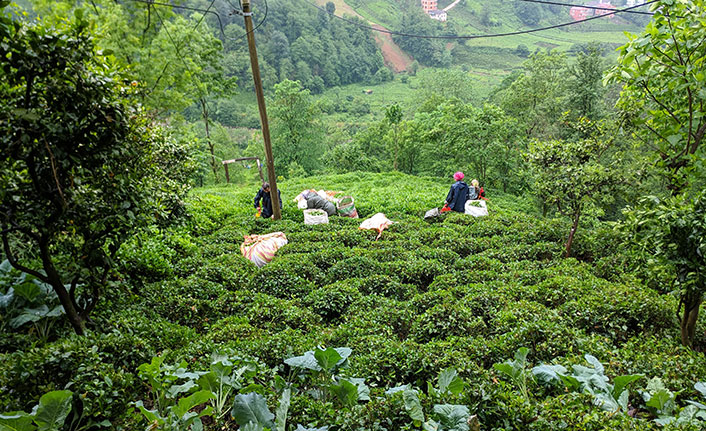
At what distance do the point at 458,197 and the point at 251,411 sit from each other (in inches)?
395

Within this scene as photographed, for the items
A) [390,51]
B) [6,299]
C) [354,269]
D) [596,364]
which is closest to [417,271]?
[354,269]

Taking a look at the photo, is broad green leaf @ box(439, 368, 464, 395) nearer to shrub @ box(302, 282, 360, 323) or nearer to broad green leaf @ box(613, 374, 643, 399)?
broad green leaf @ box(613, 374, 643, 399)

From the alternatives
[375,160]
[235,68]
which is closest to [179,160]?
[375,160]

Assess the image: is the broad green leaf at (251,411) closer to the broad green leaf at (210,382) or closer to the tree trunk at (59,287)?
the broad green leaf at (210,382)

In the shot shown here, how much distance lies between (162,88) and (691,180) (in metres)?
21.1

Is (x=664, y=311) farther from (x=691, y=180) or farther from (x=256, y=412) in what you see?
(x=256, y=412)

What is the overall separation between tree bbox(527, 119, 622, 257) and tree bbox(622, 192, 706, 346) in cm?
344

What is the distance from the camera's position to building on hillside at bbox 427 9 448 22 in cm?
11275

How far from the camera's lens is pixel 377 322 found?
5.35 meters

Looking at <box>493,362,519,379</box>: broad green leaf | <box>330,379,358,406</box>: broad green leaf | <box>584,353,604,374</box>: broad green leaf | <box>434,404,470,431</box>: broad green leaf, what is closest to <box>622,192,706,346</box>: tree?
<box>584,353,604,374</box>: broad green leaf

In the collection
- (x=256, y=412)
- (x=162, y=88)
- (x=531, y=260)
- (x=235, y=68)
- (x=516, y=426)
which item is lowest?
(x=531, y=260)

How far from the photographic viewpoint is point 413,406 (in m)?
2.94

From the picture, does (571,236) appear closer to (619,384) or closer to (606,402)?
(619,384)

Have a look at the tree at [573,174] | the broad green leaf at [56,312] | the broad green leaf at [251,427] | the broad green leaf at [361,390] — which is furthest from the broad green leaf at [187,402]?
the tree at [573,174]
